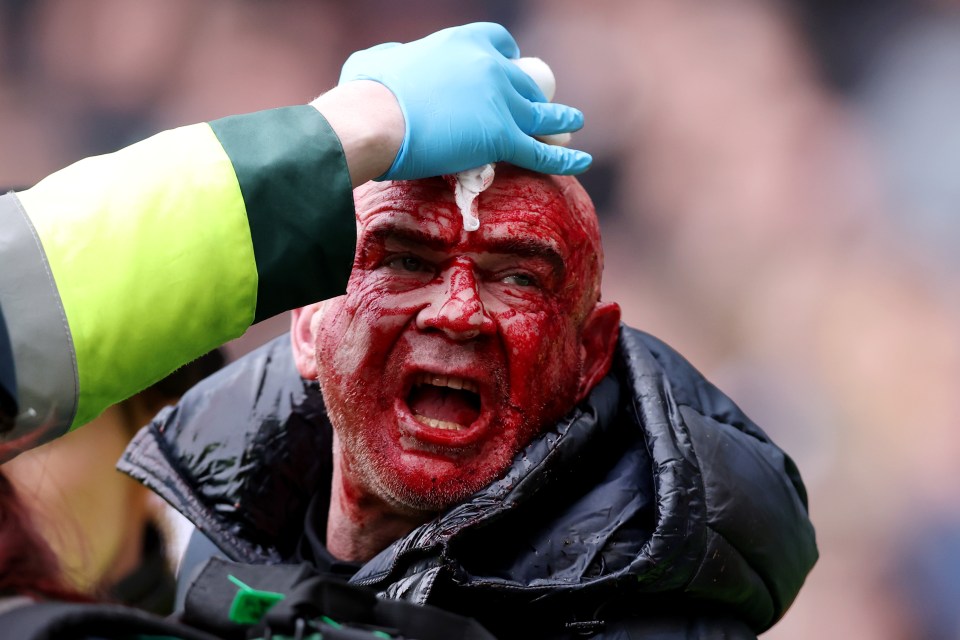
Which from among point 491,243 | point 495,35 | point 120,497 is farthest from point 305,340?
point 120,497

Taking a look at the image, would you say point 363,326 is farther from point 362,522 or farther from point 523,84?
point 523,84

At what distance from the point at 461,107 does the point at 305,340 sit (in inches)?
27.0

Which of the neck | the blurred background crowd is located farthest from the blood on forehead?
the blurred background crowd

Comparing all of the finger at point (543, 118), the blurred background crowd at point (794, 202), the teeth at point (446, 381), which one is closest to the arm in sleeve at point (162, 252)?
the teeth at point (446, 381)

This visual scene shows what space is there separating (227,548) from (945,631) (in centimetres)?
287

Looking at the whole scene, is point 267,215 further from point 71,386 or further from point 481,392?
point 481,392

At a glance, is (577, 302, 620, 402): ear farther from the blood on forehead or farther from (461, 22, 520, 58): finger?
(461, 22, 520, 58): finger

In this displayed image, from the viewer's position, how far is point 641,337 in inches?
99.0

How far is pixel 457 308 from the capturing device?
215 cm

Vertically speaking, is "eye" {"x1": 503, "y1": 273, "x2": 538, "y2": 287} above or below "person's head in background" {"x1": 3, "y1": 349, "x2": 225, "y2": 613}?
above

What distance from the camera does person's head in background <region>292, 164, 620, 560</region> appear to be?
7.23 feet

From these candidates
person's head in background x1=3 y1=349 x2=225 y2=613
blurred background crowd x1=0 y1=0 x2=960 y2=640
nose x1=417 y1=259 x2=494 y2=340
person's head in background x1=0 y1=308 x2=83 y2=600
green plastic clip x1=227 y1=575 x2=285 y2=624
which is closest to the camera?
person's head in background x1=0 y1=308 x2=83 y2=600

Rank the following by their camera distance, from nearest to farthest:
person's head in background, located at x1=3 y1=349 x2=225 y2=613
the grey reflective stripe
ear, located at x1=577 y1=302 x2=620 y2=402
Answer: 1. the grey reflective stripe
2. ear, located at x1=577 y1=302 x2=620 y2=402
3. person's head in background, located at x1=3 y1=349 x2=225 y2=613

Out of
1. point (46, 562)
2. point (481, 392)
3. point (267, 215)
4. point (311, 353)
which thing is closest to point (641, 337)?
point (481, 392)
